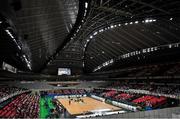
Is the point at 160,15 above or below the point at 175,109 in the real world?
above

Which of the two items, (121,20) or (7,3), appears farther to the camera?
(121,20)

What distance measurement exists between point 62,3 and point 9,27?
19.3 ft

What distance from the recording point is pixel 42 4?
61.9ft

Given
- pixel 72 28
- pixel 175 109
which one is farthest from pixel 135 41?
pixel 175 109

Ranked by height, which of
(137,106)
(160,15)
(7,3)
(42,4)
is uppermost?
(160,15)

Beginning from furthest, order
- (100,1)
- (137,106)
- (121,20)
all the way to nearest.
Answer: (121,20) < (137,106) < (100,1)

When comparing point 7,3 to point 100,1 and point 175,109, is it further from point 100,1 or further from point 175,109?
point 175,109

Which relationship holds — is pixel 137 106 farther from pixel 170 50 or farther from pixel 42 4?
pixel 42 4

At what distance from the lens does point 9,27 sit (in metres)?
20.3

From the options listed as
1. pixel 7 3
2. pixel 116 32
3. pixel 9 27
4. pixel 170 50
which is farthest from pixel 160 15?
pixel 7 3

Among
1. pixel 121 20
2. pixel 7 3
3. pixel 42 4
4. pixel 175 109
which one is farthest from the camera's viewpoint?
pixel 121 20

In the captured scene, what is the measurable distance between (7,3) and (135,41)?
125 feet

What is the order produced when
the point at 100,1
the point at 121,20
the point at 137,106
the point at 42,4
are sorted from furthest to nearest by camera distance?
the point at 121,20, the point at 137,106, the point at 100,1, the point at 42,4

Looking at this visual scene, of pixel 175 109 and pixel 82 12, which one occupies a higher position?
pixel 82 12
